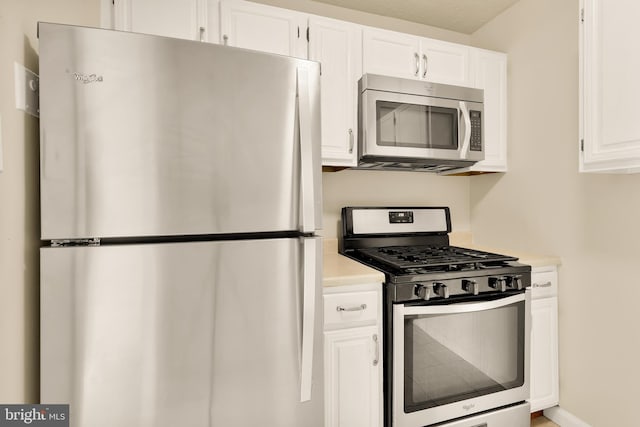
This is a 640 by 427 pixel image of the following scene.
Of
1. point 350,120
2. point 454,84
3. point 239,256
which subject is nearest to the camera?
point 239,256

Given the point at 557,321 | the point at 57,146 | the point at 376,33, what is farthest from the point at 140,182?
the point at 557,321

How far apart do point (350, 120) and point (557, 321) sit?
170cm

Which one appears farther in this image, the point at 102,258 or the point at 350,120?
the point at 350,120

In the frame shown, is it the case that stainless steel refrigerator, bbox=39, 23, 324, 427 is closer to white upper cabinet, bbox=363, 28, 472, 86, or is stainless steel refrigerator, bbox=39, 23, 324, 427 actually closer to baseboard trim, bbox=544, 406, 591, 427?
white upper cabinet, bbox=363, 28, 472, 86

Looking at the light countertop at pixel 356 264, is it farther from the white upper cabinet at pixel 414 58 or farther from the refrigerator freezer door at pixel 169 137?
the white upper cabinet at pixel 414 58

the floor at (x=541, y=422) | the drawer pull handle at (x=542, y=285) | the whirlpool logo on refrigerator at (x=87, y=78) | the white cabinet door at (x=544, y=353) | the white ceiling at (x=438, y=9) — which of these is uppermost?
the white ceiling at (x=438, y=9)

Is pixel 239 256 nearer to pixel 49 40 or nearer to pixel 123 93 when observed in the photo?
pixel 123 93

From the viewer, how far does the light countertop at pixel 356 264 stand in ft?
4.91

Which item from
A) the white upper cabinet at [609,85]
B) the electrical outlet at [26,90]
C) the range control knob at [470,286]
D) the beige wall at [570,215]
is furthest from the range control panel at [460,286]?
the electrical outlet at [26,90]

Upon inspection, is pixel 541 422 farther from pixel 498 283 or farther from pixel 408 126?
pixel 408 126

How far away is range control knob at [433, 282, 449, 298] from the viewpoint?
156cm

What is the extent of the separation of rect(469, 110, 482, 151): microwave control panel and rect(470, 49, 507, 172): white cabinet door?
163 mm

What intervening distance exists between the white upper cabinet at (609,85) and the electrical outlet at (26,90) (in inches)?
84.9

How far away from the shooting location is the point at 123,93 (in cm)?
96
